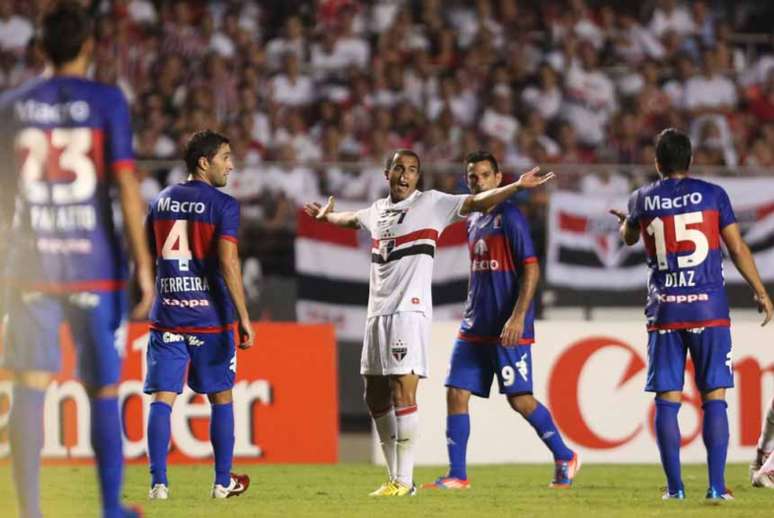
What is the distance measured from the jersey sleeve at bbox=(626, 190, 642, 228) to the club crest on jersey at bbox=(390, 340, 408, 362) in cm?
161

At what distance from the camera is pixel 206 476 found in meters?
11.6

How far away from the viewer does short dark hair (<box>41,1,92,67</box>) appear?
609 centimetres

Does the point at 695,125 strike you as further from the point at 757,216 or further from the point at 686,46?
the point at 757,216

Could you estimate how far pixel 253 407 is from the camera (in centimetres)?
1311

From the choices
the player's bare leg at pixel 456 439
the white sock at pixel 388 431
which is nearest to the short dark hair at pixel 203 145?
the white sock at pixel 388 431

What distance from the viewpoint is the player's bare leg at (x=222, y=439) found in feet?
30.9

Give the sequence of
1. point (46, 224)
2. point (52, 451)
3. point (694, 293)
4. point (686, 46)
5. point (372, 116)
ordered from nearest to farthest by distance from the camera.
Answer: point (46, 224) → point (694, 293) → point (52, 451) → point (372, 116) → point (686, 46)

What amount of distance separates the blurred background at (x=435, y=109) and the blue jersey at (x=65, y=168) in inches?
315

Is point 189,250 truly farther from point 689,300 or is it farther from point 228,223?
point 689,300

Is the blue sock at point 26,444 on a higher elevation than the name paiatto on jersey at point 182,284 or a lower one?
lower

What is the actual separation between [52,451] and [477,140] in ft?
23.6

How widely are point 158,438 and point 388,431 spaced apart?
1.44 m

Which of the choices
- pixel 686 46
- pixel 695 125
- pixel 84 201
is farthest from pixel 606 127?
pixel 84 201

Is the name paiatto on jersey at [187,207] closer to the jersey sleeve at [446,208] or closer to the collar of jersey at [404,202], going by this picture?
the collar of jersey at [404,202]
